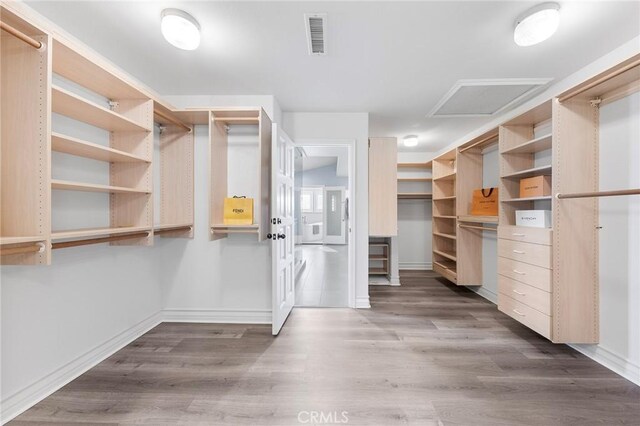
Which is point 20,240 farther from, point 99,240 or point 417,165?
point 417,165

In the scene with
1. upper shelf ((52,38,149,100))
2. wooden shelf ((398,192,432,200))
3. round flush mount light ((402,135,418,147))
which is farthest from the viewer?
wooden shelf ((398,192,432,200))

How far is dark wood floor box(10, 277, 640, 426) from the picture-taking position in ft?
5.08

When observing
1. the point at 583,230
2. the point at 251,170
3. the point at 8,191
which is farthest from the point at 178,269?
the point at 583,230

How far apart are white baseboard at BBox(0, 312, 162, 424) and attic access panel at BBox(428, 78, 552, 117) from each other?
3.88 m

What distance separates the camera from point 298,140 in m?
3.25

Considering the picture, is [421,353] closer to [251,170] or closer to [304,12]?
[251,170]

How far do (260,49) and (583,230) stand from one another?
290 cm

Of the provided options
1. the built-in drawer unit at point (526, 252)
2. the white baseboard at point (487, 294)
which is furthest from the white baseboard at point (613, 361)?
the white baseboard at point (487, 294)

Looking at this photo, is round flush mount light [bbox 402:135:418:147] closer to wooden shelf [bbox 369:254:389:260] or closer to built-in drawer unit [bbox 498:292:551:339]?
wooden shelf [bbox 369:254:389:260]

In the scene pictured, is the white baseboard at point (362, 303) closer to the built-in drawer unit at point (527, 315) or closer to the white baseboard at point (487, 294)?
the built-in drawer unit at point (527, 315)

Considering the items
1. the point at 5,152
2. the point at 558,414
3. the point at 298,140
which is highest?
the point at 298,140

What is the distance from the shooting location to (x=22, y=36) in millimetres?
1237

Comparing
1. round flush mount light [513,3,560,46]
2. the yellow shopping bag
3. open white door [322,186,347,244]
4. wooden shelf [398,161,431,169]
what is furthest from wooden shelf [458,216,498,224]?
open white door [322,186,347,244]

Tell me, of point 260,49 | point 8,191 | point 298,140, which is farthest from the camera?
point 298,140
